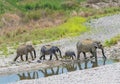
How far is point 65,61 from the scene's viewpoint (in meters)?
41.5

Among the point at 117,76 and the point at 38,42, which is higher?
the point at 117,76

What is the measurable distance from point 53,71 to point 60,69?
777 millimetres

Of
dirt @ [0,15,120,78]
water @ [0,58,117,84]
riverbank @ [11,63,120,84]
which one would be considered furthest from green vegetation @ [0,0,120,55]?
riverbank @ [11,63,120,84]

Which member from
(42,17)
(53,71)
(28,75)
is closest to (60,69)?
(53,71)

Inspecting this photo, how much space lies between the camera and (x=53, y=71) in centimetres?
3862

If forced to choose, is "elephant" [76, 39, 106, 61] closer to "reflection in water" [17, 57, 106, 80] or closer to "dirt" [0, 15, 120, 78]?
"reflection in water" [17, 57, 106, 80]

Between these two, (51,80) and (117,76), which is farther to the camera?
(51,80)

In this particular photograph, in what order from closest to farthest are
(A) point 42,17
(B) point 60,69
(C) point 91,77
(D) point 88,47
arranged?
(C) point 91,77 < (B) point 60,69 < (D) point 88,47 < (A) point 42,17

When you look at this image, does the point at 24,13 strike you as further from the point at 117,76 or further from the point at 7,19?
the point at 117,76

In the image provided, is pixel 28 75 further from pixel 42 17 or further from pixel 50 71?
pixel 42 17

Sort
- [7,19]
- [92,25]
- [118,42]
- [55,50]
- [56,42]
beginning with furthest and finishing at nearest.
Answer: [7,19]
[92,25]
[56,42]
[118,42]
[55,50]

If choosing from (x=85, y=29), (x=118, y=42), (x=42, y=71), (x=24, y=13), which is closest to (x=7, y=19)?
(x=24, y=13)

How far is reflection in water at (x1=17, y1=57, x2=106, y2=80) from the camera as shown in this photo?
124 ft

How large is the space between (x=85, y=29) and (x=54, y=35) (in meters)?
5.04
